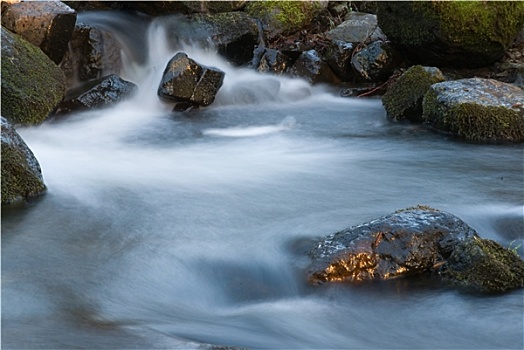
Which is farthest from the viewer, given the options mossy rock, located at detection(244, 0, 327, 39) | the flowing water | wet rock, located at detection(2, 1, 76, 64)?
mossy rock, located at detection(244, 0, 327, 39)

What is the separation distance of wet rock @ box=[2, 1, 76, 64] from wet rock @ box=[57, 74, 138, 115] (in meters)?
0.52

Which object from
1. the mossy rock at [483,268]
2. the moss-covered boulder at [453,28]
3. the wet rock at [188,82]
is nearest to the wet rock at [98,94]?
the wet rock at [188,82]

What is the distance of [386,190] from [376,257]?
1.76 metres

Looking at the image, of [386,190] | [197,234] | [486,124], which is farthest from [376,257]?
[486,124]

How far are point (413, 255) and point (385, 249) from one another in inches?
6.7

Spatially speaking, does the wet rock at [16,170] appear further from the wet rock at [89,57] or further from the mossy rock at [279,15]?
the mossy rock at [279,15]

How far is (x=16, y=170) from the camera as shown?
543 cm

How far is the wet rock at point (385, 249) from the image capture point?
4445mm

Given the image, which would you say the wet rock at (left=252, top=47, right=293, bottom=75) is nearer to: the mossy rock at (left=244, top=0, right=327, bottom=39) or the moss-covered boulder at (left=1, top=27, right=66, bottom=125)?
the mossy rock at (left=244, top=0, right=327, bottom=39)

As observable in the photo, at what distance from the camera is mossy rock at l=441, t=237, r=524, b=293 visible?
14.2 ft

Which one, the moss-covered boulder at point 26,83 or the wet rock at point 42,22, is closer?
the moss-covered boulder at point 26,83

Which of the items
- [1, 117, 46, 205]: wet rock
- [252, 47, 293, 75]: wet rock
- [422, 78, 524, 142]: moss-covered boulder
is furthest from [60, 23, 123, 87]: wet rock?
[422, 78, 524, 142]: moss-covered boulder

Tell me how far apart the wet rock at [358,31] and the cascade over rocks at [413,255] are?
627cm

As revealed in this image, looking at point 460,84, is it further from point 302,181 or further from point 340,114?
point 302,181
